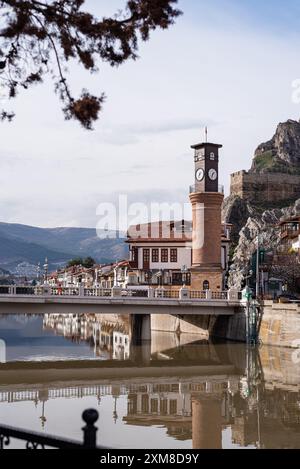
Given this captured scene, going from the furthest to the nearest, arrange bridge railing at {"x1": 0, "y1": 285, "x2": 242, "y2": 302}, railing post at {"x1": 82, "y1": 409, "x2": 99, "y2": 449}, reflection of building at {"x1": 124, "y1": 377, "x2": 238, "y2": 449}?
bridge railing at {"x1": 0, "y1": 285, "x2": 242, "y2": 302} → reflection of building at {"x1": 124, "y1": 377, "x2": 238, "y2": 449} → railing post at {"x1": 82, "y1": 409, "x2": 99, "y2": 449}

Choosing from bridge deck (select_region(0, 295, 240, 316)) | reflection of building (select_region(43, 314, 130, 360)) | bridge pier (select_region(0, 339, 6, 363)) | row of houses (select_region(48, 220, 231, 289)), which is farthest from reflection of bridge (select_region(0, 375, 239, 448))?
row of houses (select_region(48, 220, 231, 289))

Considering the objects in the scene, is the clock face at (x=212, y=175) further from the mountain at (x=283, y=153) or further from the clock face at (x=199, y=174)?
the mountain at (x=283, y=153)

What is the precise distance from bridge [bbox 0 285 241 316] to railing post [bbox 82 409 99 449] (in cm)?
3921

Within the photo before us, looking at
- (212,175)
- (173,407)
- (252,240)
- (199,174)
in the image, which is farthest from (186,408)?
(252,240)

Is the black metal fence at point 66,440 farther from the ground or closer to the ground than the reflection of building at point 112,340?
farther from the ground

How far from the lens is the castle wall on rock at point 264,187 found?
5546 inches

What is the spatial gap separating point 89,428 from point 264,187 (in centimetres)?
13701

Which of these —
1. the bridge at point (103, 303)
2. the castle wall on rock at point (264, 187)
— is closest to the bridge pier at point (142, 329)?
the bridge at point (103, 303)

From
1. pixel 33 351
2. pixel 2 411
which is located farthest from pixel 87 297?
pixel 2 411

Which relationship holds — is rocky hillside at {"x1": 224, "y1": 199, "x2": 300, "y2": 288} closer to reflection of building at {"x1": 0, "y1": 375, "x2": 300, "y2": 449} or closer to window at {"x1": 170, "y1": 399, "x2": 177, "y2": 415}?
reflection of building at {"x1": 0, "y1": 375, "x2": 300, "y2": 449}

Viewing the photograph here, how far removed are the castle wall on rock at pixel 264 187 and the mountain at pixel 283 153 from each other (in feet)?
31.0

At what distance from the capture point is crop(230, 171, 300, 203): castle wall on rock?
5546 inches
